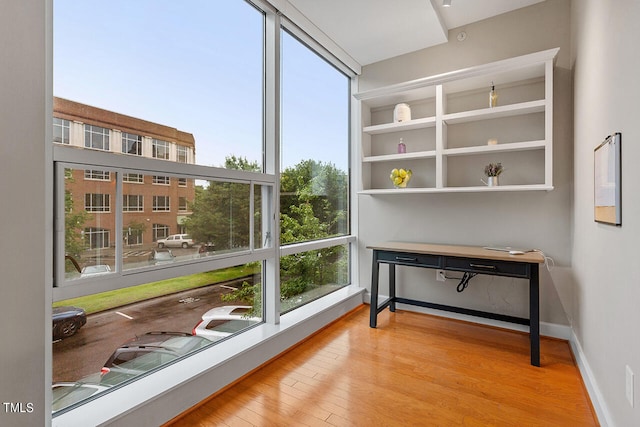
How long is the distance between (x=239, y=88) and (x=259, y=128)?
1.07 feet

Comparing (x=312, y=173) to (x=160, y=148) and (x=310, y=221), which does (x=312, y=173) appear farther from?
(x=160, y=148)

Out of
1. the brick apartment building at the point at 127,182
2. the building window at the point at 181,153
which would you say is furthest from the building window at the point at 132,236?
the building window at the point at 181,153

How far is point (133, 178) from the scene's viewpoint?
1.61 m

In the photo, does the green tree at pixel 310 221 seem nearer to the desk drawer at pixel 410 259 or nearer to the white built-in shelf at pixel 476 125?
the white built-in shelf at pixel 476 125

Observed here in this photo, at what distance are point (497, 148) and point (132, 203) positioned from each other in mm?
2792

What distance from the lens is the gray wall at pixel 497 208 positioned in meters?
2.64

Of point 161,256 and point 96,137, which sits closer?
point 96,137

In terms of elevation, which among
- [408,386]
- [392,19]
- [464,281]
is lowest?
[408,386]

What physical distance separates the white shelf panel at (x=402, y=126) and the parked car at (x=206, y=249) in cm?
216

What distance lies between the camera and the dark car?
140 centimetres

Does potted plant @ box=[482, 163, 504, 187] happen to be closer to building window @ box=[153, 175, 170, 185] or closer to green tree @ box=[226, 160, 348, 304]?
green tree @ box=[226, 160, 348, 304]

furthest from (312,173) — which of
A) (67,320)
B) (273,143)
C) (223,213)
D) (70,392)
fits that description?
(70,392)

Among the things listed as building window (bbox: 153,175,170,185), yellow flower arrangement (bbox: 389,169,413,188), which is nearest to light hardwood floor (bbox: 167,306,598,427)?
building window (bbox: 153,175,170,185)

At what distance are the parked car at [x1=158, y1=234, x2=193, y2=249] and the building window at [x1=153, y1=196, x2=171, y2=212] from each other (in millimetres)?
165
